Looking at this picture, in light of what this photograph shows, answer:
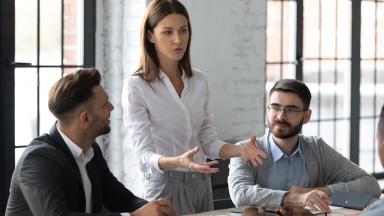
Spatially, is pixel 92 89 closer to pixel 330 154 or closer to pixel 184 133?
pixel 184 133

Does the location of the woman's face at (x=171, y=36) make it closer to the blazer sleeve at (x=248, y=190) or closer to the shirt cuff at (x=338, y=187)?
the blazer sleeve at (x=248, y=190)

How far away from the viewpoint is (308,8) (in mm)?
5637

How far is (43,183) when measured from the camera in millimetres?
2541

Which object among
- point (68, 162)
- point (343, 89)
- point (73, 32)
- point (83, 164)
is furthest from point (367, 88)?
point (68, 162)

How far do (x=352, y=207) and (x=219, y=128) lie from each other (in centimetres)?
179

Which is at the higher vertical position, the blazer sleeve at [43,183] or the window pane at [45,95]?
the window pane at [45,95]

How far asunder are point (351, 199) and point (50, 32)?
2.05 m

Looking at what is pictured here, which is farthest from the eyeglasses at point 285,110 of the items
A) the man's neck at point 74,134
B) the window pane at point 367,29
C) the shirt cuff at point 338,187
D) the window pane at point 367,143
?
the window pane at point 367,143

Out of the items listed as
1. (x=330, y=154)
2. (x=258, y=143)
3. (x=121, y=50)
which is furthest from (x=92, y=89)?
(x=121, y=50)

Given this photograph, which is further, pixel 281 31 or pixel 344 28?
pixel 344 28

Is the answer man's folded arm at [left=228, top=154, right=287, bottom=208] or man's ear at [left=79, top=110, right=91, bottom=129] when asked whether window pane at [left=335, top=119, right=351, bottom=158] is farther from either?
man's ear at [left=79, top=110, right=91, bottom=129]

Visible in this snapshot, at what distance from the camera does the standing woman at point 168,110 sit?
3094 mm

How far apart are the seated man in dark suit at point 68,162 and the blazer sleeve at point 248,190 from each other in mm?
577

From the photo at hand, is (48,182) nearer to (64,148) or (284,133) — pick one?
(64,148)
